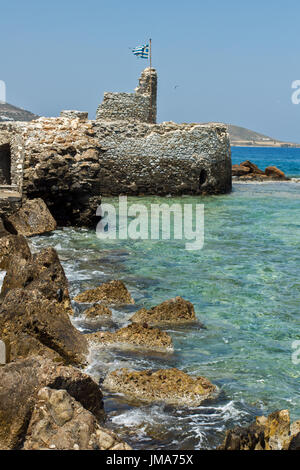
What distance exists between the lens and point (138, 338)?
6.74 m

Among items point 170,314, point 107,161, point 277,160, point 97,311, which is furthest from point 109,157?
point 277,160

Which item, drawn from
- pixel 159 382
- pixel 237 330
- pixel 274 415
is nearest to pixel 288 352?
pixel 237 330

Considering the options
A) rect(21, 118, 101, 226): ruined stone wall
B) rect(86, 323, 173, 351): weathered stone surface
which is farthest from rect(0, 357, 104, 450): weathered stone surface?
rect(21, 118, 101, 226): ruined stone wall

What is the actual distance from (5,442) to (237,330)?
4.06m

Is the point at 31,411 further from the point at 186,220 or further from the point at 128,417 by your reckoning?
the point at 186,220

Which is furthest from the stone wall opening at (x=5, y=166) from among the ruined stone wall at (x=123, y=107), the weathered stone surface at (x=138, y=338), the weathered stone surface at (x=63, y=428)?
the weathered stone surface at (x=63, y=428)

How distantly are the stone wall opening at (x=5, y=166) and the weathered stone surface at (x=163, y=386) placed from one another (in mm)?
13450

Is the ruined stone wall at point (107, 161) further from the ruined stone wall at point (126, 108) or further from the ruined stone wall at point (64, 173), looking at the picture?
the ruined stone wall at point (126, 108)

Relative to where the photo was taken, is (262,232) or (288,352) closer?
(288,352)

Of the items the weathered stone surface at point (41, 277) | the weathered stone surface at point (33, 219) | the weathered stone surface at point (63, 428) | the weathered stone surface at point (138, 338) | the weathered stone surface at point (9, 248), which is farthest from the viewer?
the weathered stone surface at point (33, 219)

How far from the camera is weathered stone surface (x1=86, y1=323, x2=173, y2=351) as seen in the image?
6.68 metres

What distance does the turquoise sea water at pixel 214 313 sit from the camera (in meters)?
5.00

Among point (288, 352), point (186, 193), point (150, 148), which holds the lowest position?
point (288, 352)
